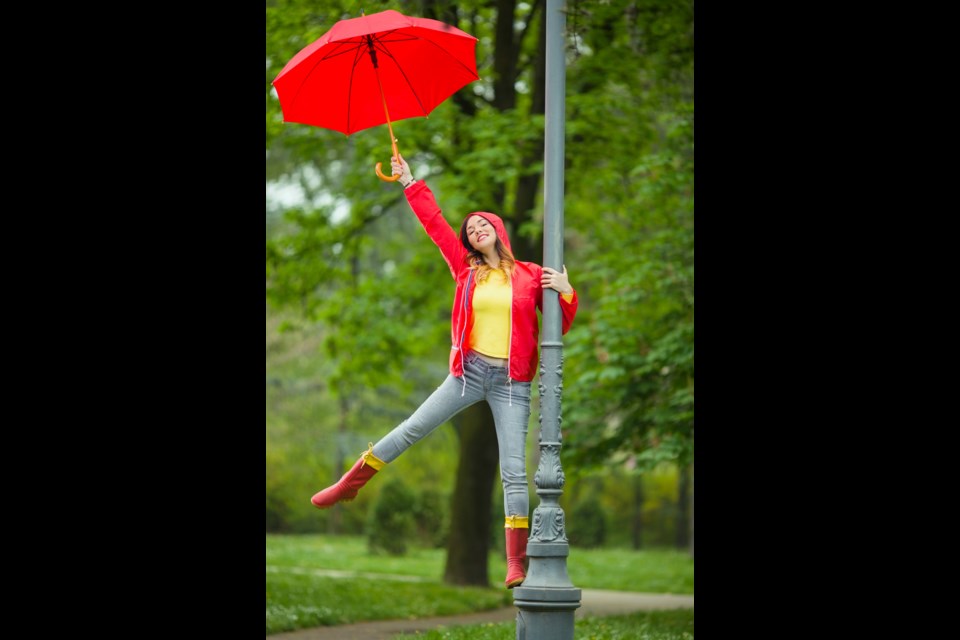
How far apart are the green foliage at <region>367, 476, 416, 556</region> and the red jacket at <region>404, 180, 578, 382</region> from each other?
15.7m

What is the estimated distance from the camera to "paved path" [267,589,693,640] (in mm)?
10938

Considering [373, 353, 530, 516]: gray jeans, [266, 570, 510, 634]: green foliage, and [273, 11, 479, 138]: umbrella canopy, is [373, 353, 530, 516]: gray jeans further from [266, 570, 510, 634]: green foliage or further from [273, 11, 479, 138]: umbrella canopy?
[266, 570, 510, 634]: green foliage

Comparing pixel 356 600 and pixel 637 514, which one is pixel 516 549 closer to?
pixel 356 600

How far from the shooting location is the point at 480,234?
7.19m

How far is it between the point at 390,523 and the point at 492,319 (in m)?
16.0

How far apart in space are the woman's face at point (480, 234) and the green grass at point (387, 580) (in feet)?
18.2

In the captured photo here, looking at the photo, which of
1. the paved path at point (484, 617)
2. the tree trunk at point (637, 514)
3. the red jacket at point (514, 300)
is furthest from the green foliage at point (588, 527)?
the red jacket at point (514, 300)

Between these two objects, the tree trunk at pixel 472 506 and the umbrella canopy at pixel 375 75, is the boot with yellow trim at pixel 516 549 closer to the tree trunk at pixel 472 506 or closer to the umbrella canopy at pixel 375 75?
the umbrella canopy at pixel 375 75

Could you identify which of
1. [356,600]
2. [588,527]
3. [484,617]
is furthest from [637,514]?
[356,600]

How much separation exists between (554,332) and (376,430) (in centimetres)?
2292

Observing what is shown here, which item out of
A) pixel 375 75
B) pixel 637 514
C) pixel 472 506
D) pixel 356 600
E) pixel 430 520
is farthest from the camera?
pixel 637 514

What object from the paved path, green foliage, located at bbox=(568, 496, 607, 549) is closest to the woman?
the paved path
